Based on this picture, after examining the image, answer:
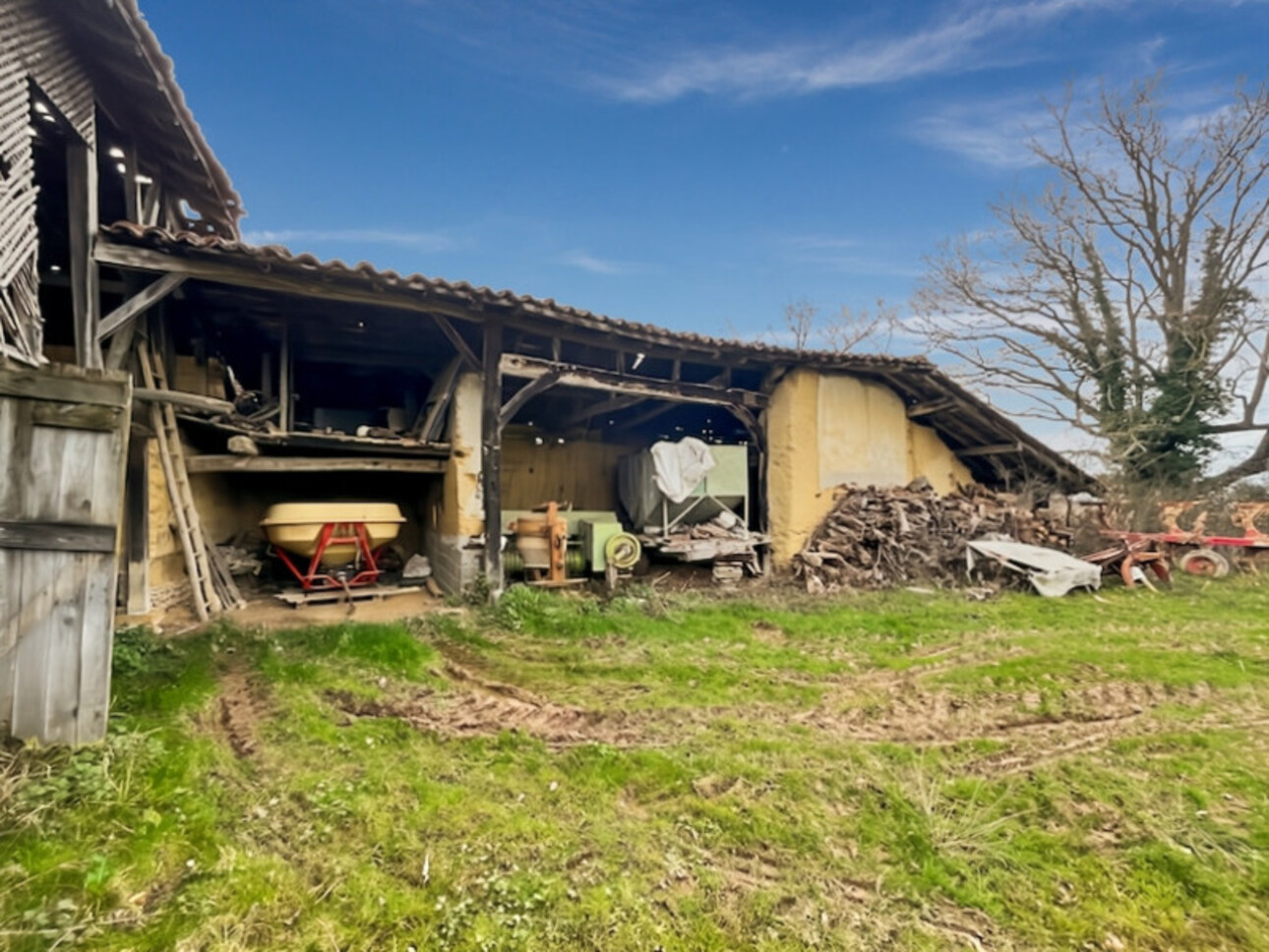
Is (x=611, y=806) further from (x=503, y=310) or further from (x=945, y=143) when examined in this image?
(x=945, y=143)

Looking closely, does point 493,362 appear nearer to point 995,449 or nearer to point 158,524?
point 158,524

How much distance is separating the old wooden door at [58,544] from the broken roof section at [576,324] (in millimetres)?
3083

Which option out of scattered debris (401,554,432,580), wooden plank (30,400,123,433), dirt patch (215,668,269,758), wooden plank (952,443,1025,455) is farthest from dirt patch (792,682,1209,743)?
wooden plank (952,443,1025,455)

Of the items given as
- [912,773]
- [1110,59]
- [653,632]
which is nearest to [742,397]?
[653,632]

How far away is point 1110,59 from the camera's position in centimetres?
1422

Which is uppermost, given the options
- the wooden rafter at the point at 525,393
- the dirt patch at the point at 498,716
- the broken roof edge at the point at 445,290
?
the broken roof edge at the point at 445,290

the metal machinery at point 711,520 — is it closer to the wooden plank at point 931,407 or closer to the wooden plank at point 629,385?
the wooden plank at point 629,385

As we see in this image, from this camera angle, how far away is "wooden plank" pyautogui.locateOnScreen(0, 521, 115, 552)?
2547 mm

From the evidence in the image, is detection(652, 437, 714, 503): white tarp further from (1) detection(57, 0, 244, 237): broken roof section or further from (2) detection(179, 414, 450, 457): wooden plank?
(1) detection(57, 0, 244, 237): broken roof section

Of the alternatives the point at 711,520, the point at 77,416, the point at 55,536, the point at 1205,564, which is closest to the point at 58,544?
the point at 55,536

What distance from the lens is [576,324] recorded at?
6.80m

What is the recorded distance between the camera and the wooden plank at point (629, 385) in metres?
6.89

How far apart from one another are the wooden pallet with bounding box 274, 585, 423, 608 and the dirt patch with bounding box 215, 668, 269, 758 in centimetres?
212

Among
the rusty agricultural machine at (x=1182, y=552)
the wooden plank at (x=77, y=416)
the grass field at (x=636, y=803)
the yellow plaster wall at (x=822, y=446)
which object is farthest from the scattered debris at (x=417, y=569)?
the rusty agricultural machine at (x=1182, y=552)
